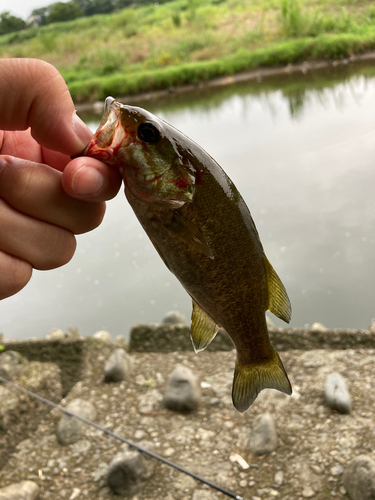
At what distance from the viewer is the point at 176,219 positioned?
1032 millimetres

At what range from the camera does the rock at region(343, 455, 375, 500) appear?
209 centimetres

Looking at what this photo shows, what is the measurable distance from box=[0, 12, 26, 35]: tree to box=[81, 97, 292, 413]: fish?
139 feet

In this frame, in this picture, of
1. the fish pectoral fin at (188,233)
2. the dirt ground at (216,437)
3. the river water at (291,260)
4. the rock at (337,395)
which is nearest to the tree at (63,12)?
the river water at (291,260)

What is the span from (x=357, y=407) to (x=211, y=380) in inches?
40.2

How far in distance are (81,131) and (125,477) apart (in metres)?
2.09

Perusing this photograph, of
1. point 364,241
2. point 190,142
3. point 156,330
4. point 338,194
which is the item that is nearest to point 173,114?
point 338,194

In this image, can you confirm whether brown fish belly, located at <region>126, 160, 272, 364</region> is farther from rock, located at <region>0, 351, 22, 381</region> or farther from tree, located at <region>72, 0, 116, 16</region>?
tree, located at <region>72, 0, 116, 16</region>

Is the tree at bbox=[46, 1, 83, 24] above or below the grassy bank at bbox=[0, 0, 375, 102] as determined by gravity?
above

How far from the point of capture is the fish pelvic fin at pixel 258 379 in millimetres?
1195

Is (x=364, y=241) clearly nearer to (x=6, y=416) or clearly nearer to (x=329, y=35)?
(x=6, y=416)

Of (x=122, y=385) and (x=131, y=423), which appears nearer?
(x=131, y=423)

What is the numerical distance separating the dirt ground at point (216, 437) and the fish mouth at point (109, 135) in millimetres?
2110

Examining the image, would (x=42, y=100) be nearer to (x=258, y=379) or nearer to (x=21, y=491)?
(x=258, y=379)

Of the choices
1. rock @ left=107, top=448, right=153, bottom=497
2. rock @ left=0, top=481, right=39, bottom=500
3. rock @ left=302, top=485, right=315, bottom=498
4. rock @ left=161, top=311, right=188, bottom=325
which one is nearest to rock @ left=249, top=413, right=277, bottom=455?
rock @ left=302, top=485, right=315, bottom=498
